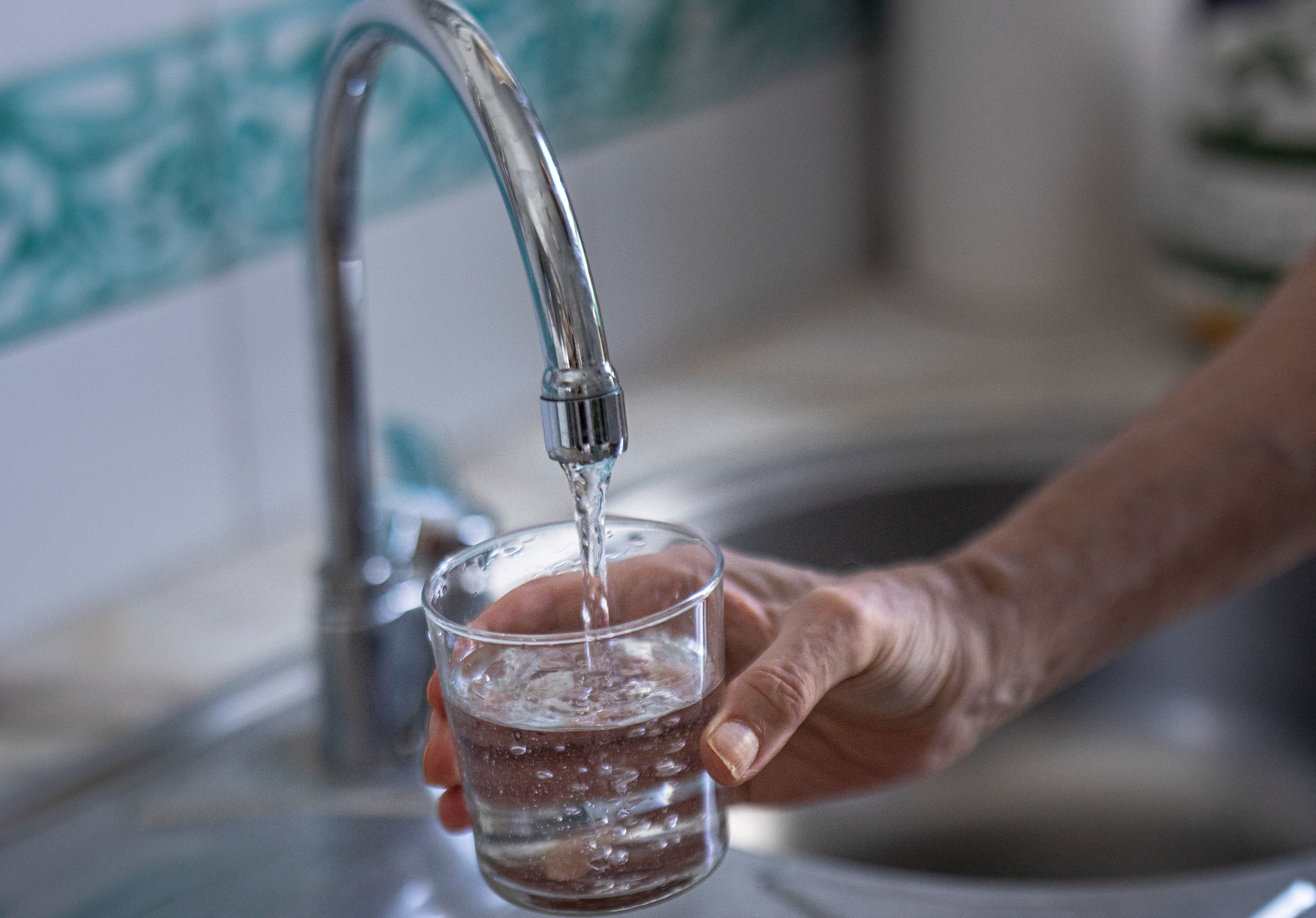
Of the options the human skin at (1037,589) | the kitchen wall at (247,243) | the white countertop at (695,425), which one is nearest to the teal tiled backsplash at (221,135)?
the kitchen wall at (247,243)

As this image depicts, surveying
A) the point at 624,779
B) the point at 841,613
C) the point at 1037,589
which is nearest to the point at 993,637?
the point at 1037,589

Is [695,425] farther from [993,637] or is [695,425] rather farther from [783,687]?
[783,687]

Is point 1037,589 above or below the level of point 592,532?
below

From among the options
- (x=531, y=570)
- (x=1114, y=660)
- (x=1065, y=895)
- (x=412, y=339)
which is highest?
(x=531, y=570)

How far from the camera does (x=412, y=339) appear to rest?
1008mm

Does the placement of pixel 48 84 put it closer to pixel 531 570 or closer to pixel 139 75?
pixel 139 75

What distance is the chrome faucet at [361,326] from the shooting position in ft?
1.43

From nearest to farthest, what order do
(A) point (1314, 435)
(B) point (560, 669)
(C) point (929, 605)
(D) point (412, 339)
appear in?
(B) point (560, 669), (C) point (929, 605), (A) point (1314, 435), (D) point (412, 339)

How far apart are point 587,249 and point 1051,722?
1.72 feet

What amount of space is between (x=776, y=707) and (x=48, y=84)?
0.52 metres

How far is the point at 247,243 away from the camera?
90 cm

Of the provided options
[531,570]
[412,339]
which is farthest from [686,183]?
[531,570]

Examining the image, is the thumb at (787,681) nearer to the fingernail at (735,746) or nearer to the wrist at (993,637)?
the fingernail at (735,746)

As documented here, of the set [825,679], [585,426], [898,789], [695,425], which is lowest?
[898,789]
